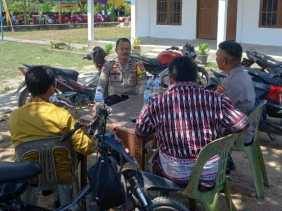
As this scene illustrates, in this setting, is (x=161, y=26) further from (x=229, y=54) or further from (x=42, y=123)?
(x=42, y=123)

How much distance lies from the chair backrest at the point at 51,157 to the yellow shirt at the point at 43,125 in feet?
0.13

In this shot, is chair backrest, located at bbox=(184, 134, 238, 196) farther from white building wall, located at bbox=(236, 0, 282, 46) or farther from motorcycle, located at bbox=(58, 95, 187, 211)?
white building wall, located at bbox=(236, 0, 282, 46)

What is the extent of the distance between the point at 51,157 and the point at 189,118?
92 cm

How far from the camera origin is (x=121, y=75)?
18.0ft

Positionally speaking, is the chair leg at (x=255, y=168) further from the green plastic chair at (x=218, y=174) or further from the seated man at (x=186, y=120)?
the seated man at (x=186, y=120)

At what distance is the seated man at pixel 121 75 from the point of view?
541 centimetres

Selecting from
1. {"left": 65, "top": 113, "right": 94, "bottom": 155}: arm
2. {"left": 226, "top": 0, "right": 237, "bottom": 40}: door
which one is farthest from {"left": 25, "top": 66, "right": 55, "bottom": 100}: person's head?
{"left": 226, "top": 0, "right": 237, "bottom": 40}: door

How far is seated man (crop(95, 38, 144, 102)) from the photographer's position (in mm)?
5414

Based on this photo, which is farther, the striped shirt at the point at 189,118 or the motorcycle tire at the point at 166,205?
the striped shirt at the point at 189,118

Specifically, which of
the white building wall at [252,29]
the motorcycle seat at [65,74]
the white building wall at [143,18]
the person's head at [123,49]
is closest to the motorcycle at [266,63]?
the person's head at [123,49]

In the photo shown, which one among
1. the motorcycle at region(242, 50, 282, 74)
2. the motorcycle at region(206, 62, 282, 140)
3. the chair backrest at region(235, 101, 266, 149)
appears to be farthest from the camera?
the motorcycle at region(242, 50, 282, 74)

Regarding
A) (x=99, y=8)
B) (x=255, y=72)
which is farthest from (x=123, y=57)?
(x=99, y=8)

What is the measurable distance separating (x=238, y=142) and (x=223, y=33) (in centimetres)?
A: 910

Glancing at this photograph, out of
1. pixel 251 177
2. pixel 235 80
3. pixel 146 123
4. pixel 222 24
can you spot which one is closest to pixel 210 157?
pixel 146 123
